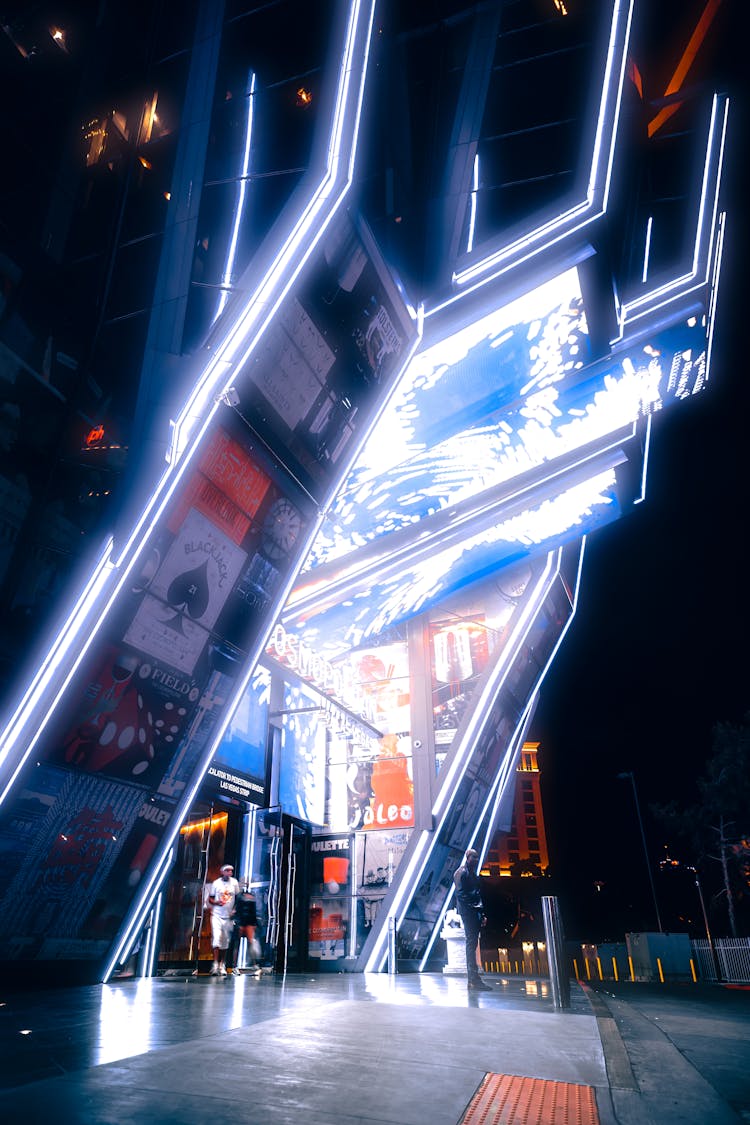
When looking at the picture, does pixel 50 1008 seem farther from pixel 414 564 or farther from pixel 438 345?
pixel 414 564

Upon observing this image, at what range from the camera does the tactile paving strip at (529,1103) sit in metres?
2.77

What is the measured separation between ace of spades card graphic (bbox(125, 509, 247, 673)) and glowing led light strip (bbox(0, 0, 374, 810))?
2.07 feet

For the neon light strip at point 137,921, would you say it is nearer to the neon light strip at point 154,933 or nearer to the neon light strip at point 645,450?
the neon light strip at point 154,933

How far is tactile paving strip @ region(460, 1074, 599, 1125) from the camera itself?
2.77m

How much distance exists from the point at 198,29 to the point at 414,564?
11.9 m

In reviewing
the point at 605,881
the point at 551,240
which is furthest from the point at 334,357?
the point at 605,881

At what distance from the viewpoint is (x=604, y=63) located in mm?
12273

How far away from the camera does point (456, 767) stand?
1705 centimetres

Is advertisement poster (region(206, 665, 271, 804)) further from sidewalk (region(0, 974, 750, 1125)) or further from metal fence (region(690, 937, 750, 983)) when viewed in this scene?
metal fence (region(690, 937, 750, 983))

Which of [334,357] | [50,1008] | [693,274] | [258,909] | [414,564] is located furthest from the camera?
[414,564]

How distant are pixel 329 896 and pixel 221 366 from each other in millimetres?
13392

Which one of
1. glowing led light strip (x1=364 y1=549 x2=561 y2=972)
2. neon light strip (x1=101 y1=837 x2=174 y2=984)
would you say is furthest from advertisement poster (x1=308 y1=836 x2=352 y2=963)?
neon light strip (x1=101 y1=837 x2=174 y2=984)

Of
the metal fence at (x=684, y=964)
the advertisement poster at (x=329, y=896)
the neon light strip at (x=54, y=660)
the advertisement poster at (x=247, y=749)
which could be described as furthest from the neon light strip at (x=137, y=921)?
the metal fence at (x=684, y=964)

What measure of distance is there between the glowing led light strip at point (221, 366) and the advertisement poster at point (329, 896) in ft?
36.8
